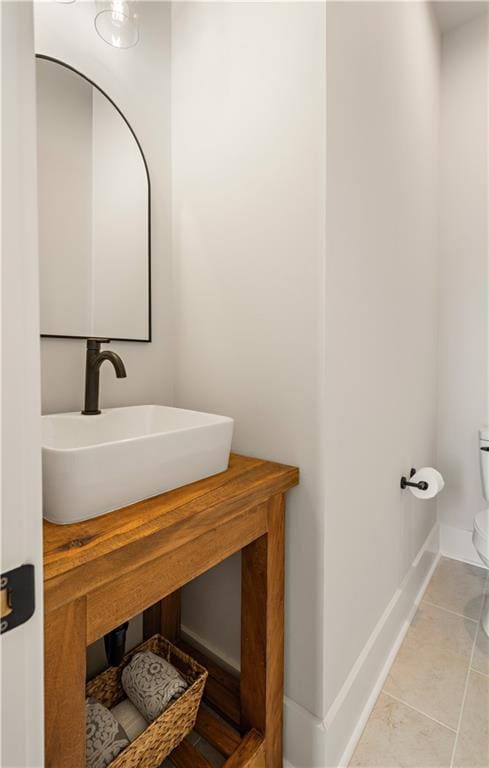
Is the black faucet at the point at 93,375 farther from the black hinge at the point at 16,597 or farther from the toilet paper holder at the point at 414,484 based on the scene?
the toilet paper holder at the point at 414,484

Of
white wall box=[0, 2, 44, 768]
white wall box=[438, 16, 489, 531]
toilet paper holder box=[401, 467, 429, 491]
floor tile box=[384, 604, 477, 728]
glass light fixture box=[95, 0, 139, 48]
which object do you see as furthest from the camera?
white wall box=[438, 16, 489, 531]

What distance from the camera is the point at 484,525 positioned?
158cm

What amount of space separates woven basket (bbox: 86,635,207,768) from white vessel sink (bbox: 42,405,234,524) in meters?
0.59

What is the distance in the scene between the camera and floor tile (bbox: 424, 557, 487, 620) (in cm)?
173

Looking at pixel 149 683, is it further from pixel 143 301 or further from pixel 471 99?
pixel 471 99

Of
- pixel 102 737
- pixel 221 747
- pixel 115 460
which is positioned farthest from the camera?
pixel 221 747

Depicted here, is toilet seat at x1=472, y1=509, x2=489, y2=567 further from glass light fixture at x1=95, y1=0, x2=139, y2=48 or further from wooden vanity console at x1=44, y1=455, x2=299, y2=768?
glass light fixture at x1=95, y1=0, x2=139, y2=48

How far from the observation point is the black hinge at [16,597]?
0.36 metres

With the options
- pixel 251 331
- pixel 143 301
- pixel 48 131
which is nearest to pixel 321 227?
pixel 251 331

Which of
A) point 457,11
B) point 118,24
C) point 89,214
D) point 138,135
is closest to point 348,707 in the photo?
point 89,214

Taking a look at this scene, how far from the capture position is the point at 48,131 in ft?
3.29

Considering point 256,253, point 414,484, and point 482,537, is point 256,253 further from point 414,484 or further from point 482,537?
point 482,537

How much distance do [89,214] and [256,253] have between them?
0.51 m

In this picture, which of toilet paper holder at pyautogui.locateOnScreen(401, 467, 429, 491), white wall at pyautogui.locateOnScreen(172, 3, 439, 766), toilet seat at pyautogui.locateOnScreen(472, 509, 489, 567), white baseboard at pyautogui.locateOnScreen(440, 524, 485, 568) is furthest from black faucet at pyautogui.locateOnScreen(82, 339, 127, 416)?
white baseboard at pyautogui.locateOnScreen(440, 524, 485, 568)
